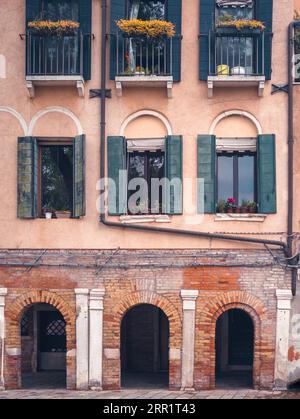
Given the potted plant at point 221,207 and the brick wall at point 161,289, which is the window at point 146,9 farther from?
the brick wall at point 161,289

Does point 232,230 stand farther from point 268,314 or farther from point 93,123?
point 93,123

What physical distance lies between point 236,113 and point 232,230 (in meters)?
2.97

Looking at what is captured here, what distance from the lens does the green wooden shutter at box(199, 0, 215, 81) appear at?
23.4 meters

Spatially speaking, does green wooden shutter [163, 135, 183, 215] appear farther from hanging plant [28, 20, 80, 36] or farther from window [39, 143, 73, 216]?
hanging plant [28, 20, 80, 36]

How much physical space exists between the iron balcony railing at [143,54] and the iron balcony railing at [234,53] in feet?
3.24

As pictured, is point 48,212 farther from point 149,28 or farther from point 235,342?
point 235,342

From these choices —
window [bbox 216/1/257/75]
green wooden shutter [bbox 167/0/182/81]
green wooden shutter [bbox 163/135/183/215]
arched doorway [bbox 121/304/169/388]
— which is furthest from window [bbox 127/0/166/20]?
arched doorway [bbox 121/304/169/388]

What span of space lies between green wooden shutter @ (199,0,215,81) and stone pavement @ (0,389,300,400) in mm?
7802

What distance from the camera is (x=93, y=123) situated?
2373cm

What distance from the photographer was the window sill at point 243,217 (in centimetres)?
2314

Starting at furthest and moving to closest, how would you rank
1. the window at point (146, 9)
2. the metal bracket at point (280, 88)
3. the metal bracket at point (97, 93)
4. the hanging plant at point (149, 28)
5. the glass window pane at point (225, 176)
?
1. the window at point (146, 9)
2. the glass window pane at point (225, 176)
3. the metal bracket at point (97, 93)
4. the metal bracket at point (280, 88)
5. the hanging plant at point (149, 28)

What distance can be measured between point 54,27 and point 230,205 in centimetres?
627

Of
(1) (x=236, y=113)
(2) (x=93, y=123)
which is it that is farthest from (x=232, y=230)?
(2) (x=93, y=123)

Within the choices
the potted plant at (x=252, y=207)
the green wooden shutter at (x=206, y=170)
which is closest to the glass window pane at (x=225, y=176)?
the green wooden shutter at (x=206, y=170)
